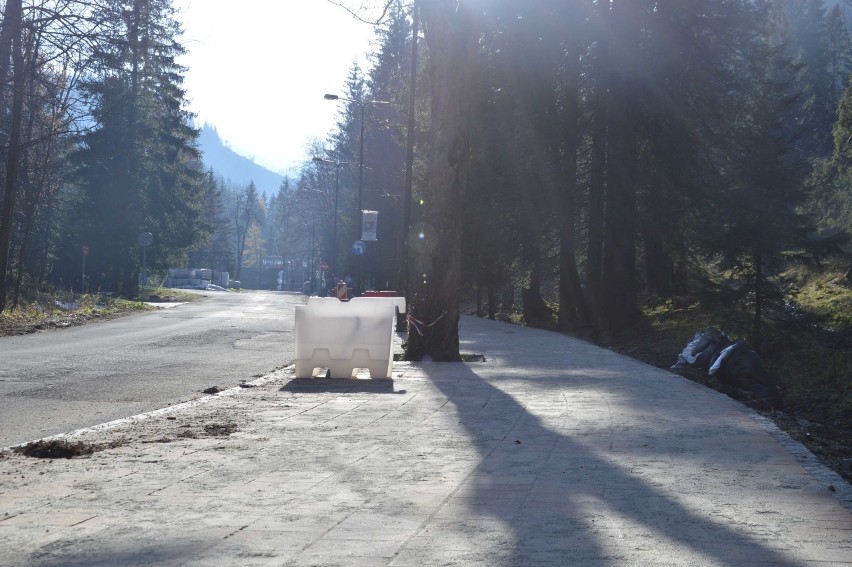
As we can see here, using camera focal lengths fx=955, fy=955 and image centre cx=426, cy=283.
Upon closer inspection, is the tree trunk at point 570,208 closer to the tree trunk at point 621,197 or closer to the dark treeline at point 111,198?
the tree trunk at point 621,197

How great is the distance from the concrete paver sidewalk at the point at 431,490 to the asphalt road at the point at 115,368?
91cm

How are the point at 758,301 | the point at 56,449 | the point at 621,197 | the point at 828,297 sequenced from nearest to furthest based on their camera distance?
the point at 56,449, the point at 758,301, the point at 828,297, the point at 621,197

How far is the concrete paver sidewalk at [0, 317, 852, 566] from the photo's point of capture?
180 inches

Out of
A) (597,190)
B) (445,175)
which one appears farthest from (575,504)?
(597,190)

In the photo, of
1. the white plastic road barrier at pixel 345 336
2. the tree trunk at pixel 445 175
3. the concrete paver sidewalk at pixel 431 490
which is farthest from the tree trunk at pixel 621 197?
the concrete paver sidewalk at pixel 431 490

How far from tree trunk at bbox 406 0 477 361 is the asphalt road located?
8.96ft

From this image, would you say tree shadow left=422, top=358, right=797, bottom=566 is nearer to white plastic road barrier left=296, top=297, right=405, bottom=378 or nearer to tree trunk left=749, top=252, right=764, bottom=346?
white plastic road barrier left=296, top=297, right=405, bottom=378

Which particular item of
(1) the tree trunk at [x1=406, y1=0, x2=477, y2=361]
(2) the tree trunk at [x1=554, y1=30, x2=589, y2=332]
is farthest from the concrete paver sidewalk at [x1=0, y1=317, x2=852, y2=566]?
(2) the tree trunk at [x1=554, y1=30, x2=589, y2=332]

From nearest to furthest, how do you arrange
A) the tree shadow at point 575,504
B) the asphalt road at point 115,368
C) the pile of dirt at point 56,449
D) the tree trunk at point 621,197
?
the tree shadow at point 575,504
the pile of dirt at point 56,449
the asphalt road at point 115,368
the tree trunk at point 621,197

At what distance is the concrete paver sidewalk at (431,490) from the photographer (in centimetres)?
456

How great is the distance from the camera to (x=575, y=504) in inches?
218

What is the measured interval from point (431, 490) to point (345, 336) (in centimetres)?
740

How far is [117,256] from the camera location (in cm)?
5772

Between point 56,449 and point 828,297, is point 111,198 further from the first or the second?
point 56,449
